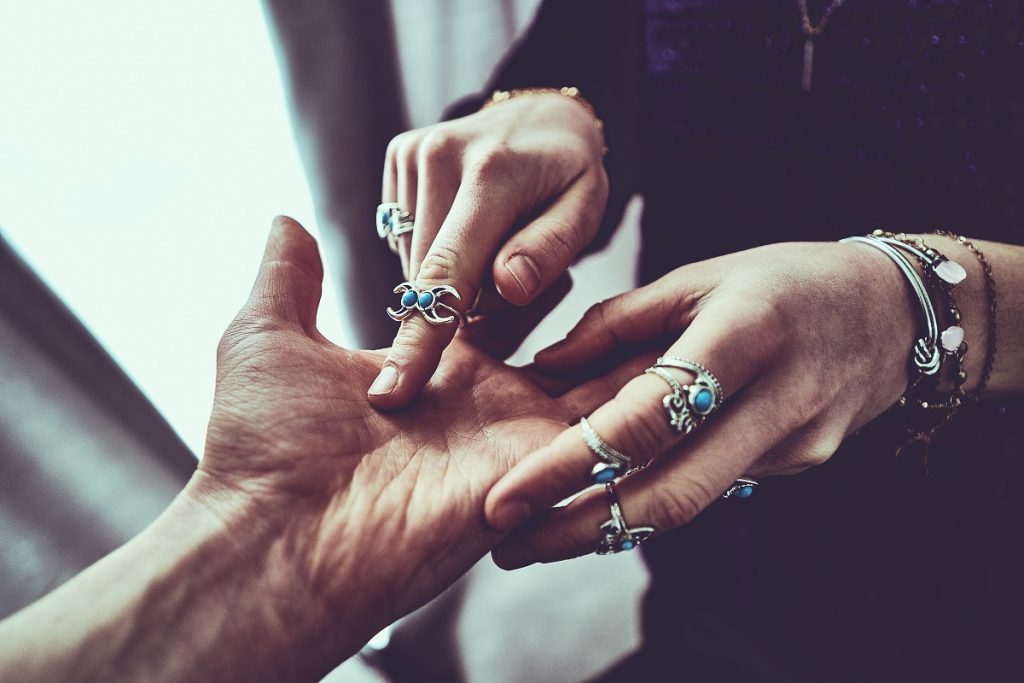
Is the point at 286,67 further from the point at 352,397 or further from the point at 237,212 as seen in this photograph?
the point at 352,397

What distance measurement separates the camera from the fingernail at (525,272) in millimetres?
718

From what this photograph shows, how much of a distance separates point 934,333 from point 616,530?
0.46 meters

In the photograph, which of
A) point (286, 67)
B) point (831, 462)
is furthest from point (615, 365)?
point (286, 67)

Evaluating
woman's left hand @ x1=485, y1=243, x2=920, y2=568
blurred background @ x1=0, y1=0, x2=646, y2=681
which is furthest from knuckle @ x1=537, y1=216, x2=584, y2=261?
blurred background @ x1=0, y1=0, x2=646, y2=681

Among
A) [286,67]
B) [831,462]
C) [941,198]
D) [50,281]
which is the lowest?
[831,462]

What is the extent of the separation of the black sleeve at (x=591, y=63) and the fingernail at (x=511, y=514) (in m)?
0.83

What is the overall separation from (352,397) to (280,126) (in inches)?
25.7

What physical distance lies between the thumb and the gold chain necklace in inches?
30.9

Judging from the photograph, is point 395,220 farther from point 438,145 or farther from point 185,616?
point 185,616

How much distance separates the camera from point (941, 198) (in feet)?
2.68

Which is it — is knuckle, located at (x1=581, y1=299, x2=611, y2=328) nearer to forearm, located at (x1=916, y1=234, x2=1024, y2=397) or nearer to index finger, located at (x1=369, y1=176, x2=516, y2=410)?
index finger, located at (x1=369, y1=176, x2=516, y2=410)

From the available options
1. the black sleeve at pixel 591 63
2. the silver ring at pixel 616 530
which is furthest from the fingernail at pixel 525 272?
the black sleeve at pixel 591 63

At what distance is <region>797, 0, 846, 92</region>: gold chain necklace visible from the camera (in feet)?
2.88

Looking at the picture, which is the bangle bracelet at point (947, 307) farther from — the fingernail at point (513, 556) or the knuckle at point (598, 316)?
the fingernail at point (513, 556)
